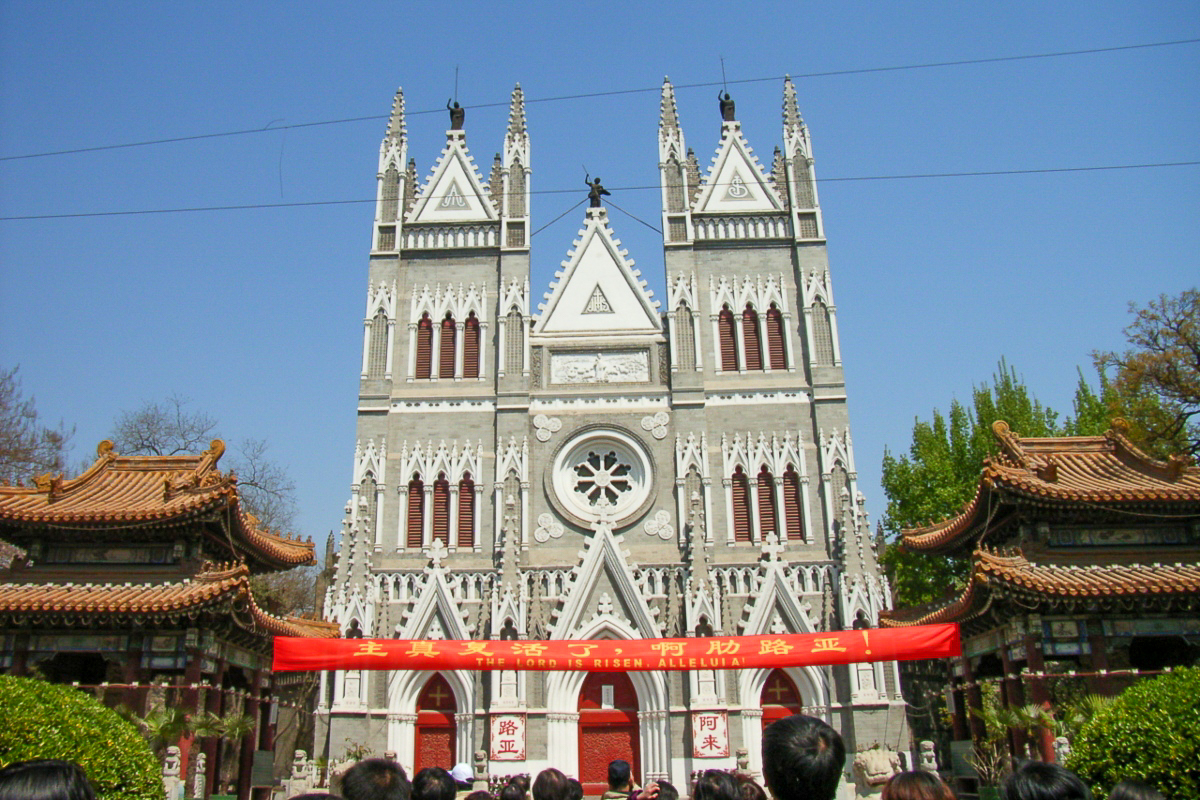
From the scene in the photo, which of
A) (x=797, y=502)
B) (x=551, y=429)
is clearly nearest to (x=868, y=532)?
(x=797, y=502)

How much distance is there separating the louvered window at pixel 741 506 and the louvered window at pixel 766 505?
0.38 metres

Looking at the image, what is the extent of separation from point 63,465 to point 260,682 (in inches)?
646

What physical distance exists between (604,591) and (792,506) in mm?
6214

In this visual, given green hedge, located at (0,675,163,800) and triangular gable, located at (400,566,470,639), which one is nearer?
green hedge, located at (0,675,163,800)

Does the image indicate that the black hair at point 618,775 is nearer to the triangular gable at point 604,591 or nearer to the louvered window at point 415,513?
the triangular gable at point 604,591

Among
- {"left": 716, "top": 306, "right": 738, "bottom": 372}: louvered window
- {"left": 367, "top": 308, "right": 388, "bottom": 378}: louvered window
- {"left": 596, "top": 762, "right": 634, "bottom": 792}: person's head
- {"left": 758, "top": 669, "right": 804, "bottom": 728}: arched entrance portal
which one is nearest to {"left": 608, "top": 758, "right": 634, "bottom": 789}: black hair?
{"left": 596, "top": 762, "right": 634, "bottom": 792}: person's head

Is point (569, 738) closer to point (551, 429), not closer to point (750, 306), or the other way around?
point (551, 429)

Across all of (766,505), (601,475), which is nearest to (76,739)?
(601,475)

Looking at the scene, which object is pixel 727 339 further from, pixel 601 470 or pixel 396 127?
pixel 396 127

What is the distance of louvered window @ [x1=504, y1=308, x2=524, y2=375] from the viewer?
95.9 feet

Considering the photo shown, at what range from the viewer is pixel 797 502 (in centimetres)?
2764

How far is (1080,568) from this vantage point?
16.5 meters

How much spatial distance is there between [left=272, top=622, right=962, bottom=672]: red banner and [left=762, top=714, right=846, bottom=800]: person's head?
15.3 meters

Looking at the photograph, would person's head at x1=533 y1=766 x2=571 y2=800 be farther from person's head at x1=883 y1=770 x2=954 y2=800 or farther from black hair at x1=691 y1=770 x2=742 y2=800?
person's head at x1=883 y1=770 x2=954 y2=800
